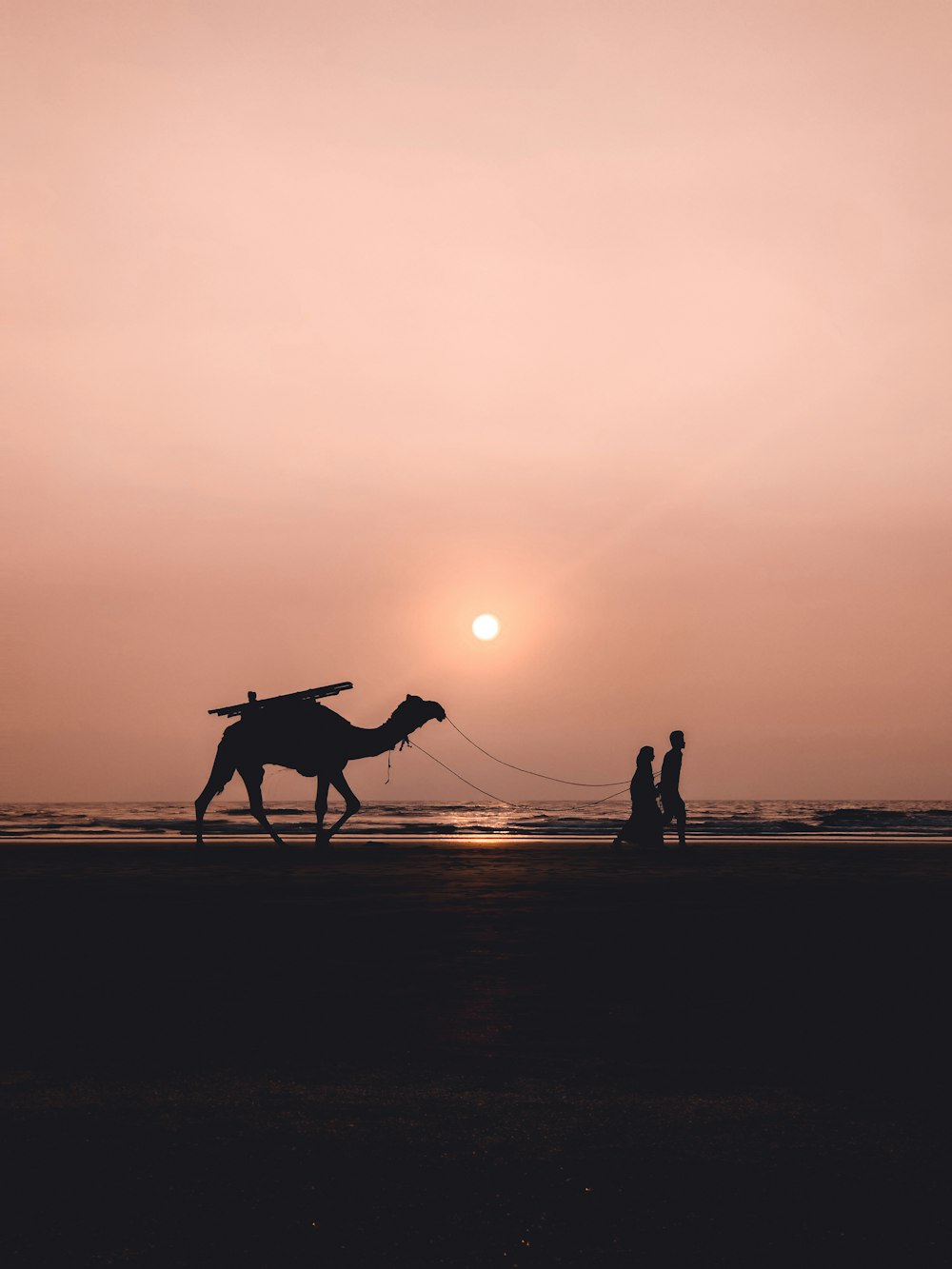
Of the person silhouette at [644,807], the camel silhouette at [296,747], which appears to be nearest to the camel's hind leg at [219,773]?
the camel silhouette at [296,747]

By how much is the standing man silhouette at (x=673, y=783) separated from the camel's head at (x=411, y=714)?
189 inches

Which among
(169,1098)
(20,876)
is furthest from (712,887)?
(169,1098)

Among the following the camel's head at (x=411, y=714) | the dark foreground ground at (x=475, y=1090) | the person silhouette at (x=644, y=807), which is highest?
the camel's head at (x=411, y=714)

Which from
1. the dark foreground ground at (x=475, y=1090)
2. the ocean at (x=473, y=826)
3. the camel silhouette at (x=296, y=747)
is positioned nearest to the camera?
the dark foreground ground at (x=475, y=1090)

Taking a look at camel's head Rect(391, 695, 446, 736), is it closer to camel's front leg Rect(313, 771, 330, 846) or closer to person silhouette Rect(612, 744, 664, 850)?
camel's front leg Rect(313, 771, 330, 846)

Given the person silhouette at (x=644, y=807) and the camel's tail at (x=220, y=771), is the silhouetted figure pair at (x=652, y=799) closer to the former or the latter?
the person silhouette at (x=644, y=807)

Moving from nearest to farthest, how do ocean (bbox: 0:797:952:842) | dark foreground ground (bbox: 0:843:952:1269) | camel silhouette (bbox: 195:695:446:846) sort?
dark foreground ground (bbox: 0:843:952:1269)
camel silhouette (bbox: 195:695:446:846)
ocean (bbox: 0:797:952:842)

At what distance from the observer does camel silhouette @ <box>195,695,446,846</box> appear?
23172 mm

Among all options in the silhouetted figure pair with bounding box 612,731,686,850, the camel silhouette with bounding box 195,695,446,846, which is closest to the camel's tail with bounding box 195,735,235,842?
the camel silhouette with bounding box 195,695,446,846

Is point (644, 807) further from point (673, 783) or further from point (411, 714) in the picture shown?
point (411, 714)

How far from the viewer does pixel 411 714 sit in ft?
78.9

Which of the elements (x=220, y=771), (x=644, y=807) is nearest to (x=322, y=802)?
(x=220, y=771)

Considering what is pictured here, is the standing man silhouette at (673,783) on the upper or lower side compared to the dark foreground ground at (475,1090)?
upper

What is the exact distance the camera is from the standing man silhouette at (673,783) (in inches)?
920
